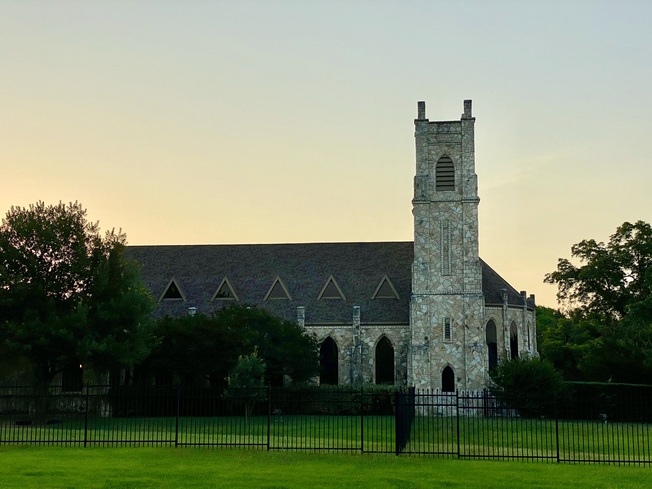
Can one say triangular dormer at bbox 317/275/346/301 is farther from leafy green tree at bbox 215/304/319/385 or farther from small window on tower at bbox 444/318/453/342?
small window on tower at bbox 444/318/453/342

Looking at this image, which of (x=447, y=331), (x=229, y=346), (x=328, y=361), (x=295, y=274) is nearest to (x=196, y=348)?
(x=229, y=346)

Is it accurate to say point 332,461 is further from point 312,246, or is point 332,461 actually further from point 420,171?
point 312,246

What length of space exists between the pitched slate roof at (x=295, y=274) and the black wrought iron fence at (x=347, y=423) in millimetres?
8704

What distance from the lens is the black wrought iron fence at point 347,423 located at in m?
26.7

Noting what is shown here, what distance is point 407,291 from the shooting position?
2282 inches

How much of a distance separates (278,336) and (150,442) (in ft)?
78.4

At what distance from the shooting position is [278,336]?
52031mm

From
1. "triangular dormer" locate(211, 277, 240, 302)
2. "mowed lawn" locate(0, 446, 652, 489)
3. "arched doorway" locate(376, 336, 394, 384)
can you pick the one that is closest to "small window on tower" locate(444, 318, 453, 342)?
"arched doorway" locate(376, 336, 394, 384)

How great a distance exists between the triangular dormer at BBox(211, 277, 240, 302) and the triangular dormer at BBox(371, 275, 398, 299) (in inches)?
403

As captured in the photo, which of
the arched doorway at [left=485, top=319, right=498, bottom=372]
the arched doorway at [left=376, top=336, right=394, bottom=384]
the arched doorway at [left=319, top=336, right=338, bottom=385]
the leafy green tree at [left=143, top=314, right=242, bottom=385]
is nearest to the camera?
the leafy green tree at [left=143, top=314, right=242, bottom=385]

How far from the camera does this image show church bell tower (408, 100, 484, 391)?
51938 mm

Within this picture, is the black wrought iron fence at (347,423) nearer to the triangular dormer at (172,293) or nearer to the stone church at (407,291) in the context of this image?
the stone church at (407,291)

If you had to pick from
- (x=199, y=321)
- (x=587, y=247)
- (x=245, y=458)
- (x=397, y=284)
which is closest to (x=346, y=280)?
(x=397, y=284)

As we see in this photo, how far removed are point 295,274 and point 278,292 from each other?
6.70ft
